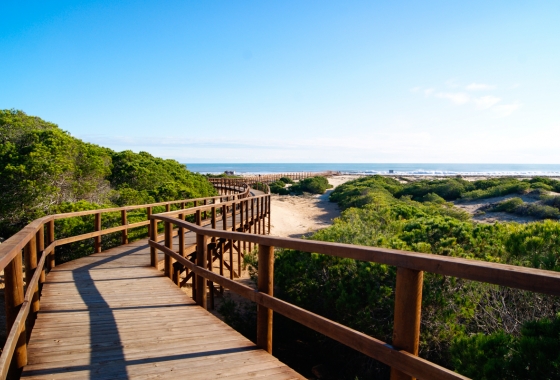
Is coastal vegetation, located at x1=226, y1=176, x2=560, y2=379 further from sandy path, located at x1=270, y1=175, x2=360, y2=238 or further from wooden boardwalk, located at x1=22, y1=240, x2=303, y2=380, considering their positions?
sandy path, located at x1=270, y1=175, x2=360, y2=238

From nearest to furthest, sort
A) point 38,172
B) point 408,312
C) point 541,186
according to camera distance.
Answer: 1. point 408,312
2. point 38,172
3. point 541,186

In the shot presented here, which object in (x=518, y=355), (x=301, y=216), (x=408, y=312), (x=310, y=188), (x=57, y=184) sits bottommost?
(x=301, y=216)

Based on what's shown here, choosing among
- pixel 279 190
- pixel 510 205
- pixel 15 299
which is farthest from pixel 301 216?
pixel 15 299

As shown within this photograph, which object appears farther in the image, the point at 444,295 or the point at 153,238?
the point at 153,238

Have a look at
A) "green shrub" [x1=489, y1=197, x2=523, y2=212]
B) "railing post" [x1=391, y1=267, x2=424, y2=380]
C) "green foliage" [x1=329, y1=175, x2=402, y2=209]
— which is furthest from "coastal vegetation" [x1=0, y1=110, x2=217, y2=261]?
"green shrub" [x1=489, y1=197, x2=523, y2=212]

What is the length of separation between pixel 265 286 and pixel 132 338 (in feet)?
4.67

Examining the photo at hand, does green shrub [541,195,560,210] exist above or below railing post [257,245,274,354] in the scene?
below

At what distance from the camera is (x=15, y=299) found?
119 inches

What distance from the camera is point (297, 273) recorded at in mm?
7109

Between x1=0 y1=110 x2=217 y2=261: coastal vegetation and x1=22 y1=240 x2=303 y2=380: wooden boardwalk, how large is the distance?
5035mm

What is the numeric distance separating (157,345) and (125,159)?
57.4 feet

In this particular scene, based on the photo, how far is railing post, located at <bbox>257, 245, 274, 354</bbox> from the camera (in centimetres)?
321

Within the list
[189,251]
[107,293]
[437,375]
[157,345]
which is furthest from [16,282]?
[189,251]

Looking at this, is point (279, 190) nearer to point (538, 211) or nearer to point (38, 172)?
point (538, 211)
